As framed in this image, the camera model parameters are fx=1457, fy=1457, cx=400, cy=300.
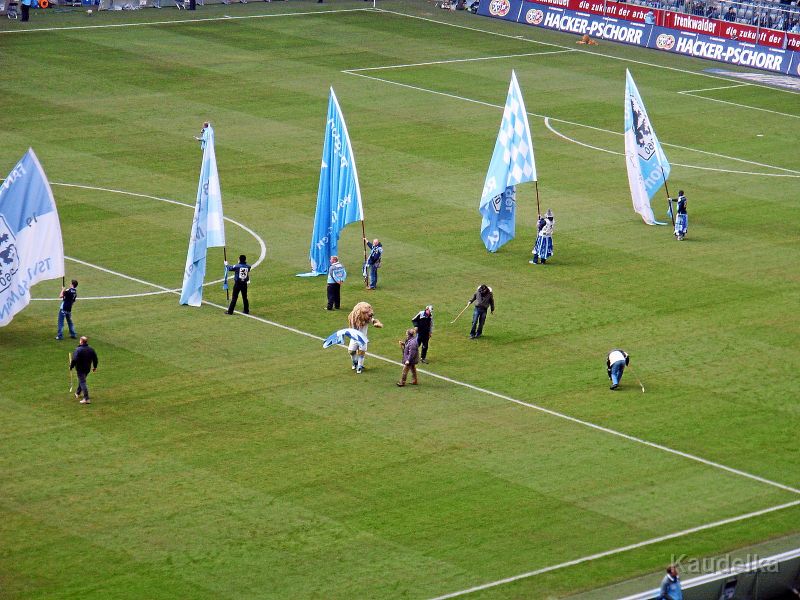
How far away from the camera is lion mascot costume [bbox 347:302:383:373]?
127 feet

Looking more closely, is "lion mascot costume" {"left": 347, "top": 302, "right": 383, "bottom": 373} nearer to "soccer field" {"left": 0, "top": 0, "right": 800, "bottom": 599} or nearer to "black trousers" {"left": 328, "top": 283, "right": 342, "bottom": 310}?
"soccer field" {"left": 0, "top": 0, "right": 800, "bottom": 599}

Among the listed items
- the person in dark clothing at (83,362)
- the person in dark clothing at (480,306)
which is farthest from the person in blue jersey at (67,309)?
the person in dark clothing at (480,306)

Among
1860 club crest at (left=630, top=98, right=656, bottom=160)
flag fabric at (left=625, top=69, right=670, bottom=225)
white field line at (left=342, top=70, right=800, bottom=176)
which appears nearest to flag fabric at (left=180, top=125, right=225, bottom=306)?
flag fabric at (left=625, top=69, right=670, bottom=225)

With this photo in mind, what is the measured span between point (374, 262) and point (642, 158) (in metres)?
14.6

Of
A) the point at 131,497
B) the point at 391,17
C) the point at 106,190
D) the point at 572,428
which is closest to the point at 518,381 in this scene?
the point at 572,428

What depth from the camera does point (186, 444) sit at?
110 feet

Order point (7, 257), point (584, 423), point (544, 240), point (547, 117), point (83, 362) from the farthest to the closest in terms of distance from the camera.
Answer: point (547, 117) < point (544, 240) < point (7, 257) < point (584, 423) < point (83, 362)

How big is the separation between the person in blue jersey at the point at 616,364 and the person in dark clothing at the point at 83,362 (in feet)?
43.0

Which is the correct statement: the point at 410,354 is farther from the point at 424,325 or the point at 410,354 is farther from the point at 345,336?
the point at 345,336

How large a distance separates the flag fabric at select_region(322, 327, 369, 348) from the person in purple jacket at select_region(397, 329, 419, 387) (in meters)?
1.19

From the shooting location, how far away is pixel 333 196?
47.2 metres

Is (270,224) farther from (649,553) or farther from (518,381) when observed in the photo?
(649,553)

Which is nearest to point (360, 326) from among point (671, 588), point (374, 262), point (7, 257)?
point (374, 262)

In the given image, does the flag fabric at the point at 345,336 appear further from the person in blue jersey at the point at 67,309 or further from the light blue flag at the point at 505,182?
the light blue flag at the point at 505,182
